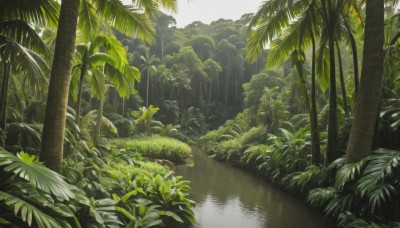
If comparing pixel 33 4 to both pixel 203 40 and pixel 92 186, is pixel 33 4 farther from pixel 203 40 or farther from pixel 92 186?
pixel 203 40

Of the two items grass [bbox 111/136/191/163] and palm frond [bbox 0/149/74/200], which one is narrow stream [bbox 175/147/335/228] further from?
palm frond [bbox 0/149/74/200]

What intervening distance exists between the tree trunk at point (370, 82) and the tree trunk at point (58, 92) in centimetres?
523

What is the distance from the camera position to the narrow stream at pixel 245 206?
7195mm

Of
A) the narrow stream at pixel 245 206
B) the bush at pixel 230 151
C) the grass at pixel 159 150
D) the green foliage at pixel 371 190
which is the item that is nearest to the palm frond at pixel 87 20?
the narrow stream at pixel 245 206

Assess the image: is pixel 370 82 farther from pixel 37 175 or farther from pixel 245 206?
pixel 37 175

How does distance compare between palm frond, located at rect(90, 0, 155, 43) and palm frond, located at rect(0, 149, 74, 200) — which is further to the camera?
palm frond, located at rect(90, 0, 155, 43)

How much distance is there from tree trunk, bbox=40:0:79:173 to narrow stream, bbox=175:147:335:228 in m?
3.69

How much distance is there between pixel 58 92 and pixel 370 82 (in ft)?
17.8

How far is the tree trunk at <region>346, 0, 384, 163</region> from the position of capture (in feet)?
18.8

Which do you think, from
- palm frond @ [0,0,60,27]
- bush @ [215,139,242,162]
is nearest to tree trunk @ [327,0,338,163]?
palm frond @ [0,0,60,27]

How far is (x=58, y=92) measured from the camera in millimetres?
4328

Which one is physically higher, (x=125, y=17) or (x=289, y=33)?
(x=289, y=33)

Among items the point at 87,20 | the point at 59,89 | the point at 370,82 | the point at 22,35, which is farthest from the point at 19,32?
the point at 370,82

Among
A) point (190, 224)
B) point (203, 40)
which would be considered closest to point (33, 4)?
point (190, 224)
